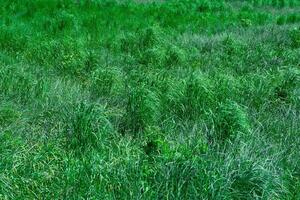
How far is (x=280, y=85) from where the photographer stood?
809cm

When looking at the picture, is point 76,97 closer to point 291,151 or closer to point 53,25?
point 291,151

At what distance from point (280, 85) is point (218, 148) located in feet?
9.87

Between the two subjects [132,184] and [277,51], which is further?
[277,51]

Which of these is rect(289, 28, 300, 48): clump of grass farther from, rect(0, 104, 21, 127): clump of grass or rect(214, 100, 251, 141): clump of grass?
rect(0, 104, 21, 127): clump of grass

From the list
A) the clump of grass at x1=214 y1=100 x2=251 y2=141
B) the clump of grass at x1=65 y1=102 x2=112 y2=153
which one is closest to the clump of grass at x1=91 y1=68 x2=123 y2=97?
the clump of grass at x1=65 y1=102 x2=112 y2=153

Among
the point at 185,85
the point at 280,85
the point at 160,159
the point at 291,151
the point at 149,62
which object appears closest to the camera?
the point at 160,159

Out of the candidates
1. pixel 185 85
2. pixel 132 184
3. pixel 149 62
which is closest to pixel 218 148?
pixel 132 184

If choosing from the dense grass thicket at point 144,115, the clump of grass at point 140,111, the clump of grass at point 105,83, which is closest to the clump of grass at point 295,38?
the dense grass thicket at point 144,115

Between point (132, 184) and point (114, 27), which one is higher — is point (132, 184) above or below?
above

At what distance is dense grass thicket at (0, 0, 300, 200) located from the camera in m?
4.80

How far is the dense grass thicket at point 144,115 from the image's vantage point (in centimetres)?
480

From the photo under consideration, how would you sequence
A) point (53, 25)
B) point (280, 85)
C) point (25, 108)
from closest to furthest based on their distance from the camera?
1. point (25, 108)
2. point (280, 85)
3. point (53, 25)

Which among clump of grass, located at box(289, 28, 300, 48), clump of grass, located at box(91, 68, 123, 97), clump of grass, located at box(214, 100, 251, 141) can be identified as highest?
clump of grass, located at box(214, 100, 251, 141)

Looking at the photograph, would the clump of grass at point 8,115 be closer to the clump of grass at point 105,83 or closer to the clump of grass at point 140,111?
the clump of grass at point 140,111
